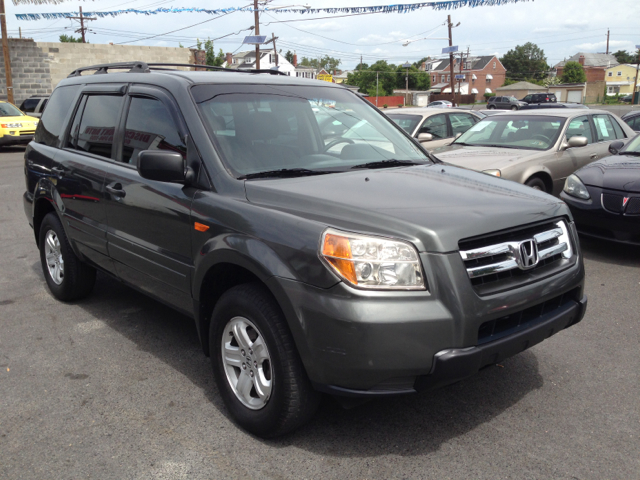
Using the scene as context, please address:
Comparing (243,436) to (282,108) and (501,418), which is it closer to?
(501,418)

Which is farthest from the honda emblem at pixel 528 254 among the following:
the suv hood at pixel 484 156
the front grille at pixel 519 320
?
the suv hood at pixel 484 156

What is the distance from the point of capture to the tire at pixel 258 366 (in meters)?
2.79

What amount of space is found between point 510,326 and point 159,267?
2.11 meters

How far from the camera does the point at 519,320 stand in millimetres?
2883

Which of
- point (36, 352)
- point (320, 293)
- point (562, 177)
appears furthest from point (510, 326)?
point (562, 177)

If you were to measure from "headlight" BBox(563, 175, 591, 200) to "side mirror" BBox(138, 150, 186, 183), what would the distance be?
506cm

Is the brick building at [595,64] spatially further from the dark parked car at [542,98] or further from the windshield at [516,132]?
the windshield at [516,132]

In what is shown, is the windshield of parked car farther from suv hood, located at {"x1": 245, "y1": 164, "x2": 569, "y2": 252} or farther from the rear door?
suv hood, located at {"x1": 245, "y1": 164, "x2": 569, "y2": 252}

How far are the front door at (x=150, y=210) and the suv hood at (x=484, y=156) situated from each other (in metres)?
4.38

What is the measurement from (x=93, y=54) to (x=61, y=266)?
108 ft

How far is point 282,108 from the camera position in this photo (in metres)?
3.88

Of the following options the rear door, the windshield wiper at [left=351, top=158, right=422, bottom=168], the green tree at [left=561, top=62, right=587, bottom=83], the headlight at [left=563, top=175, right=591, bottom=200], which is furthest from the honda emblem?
the green tree at [left=561, top=62, right=587, bottom=83]

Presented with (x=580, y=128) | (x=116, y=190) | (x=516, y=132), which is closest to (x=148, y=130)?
(x=116, y=190)

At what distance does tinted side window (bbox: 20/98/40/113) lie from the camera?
25.5m
